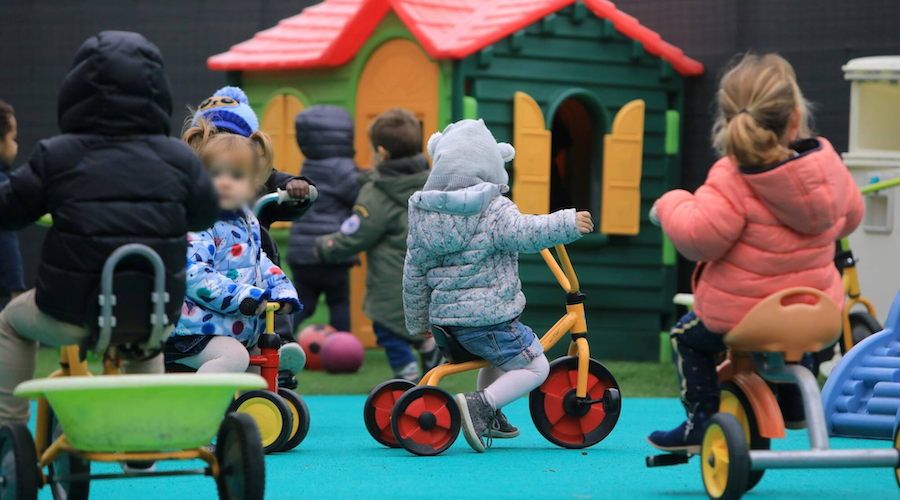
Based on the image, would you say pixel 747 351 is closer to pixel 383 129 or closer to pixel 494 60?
pixel 383 129

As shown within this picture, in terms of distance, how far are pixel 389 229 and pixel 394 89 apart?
1431 millimetres

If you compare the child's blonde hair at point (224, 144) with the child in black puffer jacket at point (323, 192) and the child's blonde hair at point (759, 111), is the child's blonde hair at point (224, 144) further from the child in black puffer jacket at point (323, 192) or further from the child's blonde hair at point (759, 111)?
the child in black puffer jacket at point (323, 192)

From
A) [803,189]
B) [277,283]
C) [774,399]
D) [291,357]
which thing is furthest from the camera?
[291,357]

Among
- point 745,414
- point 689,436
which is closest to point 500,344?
point 689,436

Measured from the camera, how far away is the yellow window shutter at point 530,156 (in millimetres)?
7750

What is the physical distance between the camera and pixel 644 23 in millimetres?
9109

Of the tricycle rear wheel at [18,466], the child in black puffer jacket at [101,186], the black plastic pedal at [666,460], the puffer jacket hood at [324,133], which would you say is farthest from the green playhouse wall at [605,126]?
the tricycle rear wheel at [18,466]

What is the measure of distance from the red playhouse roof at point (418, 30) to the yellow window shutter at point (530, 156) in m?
→ 0.48

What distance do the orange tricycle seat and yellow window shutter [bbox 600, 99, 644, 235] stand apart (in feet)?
16.2

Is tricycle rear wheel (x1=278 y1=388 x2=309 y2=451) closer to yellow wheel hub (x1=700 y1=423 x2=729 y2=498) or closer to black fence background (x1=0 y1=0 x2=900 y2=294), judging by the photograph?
yellow wheel hub (x1=700 y1=423 x2=729 y2=498)

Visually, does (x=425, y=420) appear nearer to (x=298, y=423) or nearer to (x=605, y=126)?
(x=298, y=423)

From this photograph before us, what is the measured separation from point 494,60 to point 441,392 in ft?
12.5

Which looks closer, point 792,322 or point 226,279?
point 792,322

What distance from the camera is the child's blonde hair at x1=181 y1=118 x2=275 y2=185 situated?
167 inches
